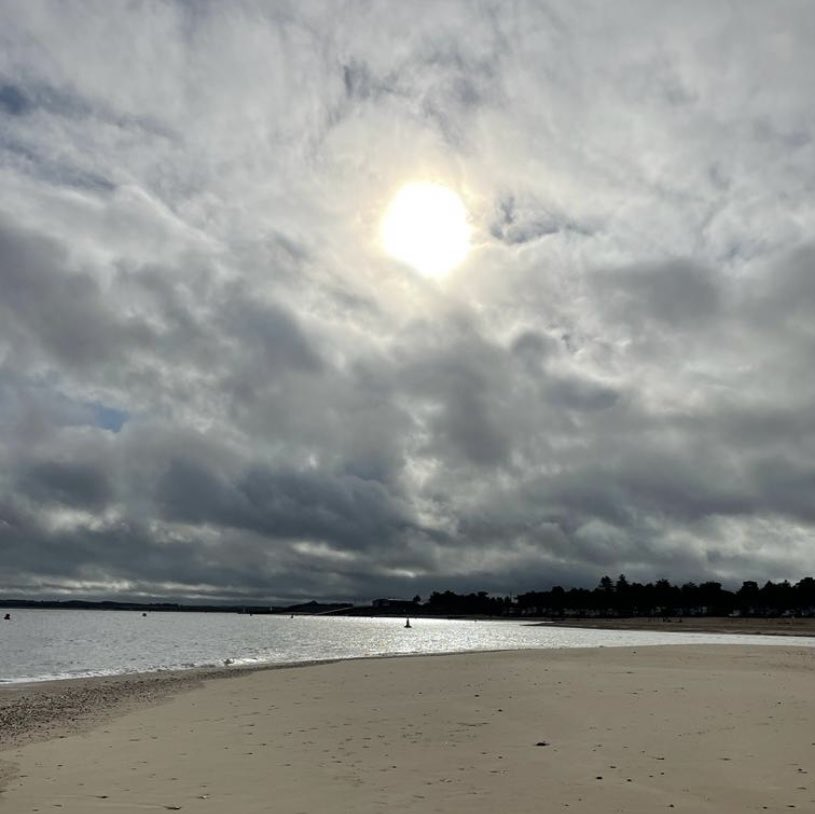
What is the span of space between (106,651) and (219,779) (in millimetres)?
67508

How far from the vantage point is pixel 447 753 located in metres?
15.4

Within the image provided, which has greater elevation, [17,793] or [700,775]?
[700,775]

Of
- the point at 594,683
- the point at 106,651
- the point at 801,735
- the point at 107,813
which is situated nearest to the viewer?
the point at 107,813

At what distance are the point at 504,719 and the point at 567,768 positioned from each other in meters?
6.73

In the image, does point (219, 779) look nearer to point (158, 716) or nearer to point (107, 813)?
point (107, 813)

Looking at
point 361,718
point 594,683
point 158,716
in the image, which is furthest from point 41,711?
point 594,683

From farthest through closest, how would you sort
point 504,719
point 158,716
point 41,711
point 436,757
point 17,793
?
point 41,711 → point 158,716 → point 504,719 → point 436,757 → point 17,793

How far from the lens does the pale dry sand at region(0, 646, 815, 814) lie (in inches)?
461

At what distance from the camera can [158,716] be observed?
77.0ft

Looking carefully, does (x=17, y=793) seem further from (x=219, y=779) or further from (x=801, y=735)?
(x=801, y=735)

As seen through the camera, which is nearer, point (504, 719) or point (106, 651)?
point (504, 719)

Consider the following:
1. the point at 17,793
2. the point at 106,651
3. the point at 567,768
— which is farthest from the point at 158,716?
the point at 106,651

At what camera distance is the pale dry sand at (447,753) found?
38.4ft

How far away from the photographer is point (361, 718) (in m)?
21.1
